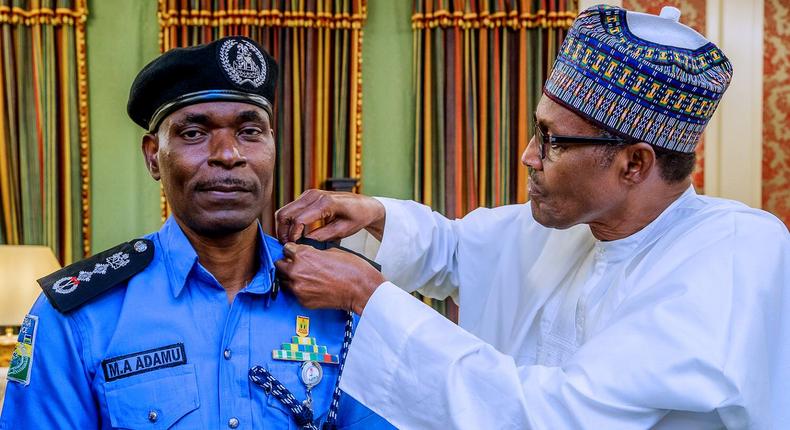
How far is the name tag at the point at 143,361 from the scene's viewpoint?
4.47ft

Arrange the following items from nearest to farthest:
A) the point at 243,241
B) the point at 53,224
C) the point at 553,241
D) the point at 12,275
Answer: the point at 243,241 → the point at 553,241 → the point at 12,275 → the point at 53,224

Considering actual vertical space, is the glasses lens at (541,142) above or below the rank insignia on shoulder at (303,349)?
above

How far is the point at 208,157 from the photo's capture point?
1.47m

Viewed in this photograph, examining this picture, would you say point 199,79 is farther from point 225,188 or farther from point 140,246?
point 140,246

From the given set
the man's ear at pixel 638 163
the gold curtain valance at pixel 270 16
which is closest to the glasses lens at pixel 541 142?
the man's ear at pixel 638 163

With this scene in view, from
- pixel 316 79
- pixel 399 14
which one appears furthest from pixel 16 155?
pixel 399 14

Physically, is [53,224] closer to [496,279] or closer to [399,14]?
[399,14]

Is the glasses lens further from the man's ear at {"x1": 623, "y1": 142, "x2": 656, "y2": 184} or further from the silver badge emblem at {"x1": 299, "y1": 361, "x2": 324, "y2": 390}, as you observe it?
the silver badge emblem at {"x1": 299, "y1": 361, "x2": 324, "y2": 390}

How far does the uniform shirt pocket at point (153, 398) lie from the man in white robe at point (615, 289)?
0.87ft

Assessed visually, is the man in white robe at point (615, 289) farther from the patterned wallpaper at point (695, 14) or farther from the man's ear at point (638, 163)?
the patterned wallpaper at point (695, 14)

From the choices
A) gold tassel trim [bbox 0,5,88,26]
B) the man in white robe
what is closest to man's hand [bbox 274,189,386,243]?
the man in white robe

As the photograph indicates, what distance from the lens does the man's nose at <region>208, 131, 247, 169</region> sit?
1463 mm

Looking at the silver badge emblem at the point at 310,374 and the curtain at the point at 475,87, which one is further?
the curtain at the point at 475,87

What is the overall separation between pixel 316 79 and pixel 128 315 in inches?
111
